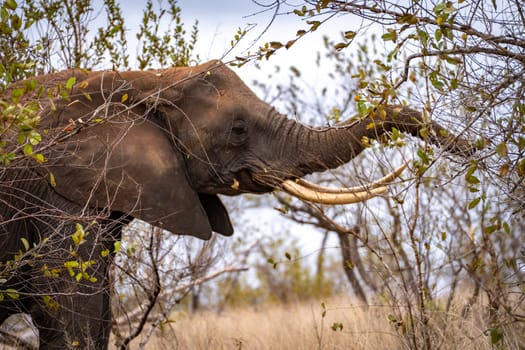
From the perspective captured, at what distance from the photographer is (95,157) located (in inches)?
229

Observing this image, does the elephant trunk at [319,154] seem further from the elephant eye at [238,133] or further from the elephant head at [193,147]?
the elephant eye at [238,133]

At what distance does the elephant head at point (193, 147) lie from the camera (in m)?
5.88

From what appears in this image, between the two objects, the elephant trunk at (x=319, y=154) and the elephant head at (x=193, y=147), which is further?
the elephant trunk at (x=319, y=154)

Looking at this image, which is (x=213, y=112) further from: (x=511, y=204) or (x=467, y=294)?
(x=467, y=294)

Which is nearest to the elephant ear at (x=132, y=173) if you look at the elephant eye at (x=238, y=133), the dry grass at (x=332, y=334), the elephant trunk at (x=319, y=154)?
the elephant eye at (x=238, y=133)

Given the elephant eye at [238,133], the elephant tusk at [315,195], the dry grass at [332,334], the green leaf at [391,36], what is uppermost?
the elephant eye at [238,133]

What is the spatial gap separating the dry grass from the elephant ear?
1061mm

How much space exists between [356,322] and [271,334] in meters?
0.86

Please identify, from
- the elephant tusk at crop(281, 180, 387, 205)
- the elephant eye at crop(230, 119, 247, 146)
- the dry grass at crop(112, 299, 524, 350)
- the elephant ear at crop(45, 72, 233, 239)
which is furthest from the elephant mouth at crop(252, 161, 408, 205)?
the dry grass at crop(112, 299, 524, 350)

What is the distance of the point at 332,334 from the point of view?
7168mm

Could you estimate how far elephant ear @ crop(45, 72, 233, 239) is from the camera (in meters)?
5.80

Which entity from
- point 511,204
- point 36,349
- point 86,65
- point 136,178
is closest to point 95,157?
point 136,178

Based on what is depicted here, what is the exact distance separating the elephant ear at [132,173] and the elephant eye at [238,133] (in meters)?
0.44

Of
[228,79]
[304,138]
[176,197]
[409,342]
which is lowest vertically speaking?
[409,342]
